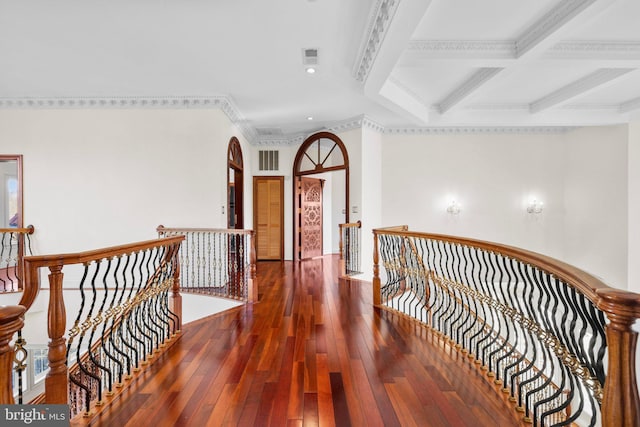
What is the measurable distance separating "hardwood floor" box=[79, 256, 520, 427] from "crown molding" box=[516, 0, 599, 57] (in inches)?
135

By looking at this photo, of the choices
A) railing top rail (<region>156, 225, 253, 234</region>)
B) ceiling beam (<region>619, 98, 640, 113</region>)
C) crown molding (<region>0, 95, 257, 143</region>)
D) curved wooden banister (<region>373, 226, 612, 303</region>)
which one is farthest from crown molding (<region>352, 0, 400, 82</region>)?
ceiling beam (<region>619, 98, 640, 113</region>)

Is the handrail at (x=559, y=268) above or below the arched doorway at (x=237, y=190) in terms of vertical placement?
below

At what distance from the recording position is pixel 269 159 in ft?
26.9

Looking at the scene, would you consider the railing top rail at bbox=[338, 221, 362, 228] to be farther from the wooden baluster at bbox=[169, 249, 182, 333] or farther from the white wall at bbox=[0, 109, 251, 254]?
the wooden baluster at bbox=[169, 249, 182, 333]

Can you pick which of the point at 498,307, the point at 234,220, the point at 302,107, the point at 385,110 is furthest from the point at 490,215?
the point at 234,220

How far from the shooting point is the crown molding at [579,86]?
448 centimetres

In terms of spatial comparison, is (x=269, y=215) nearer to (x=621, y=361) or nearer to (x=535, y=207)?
(x=535, y=207)

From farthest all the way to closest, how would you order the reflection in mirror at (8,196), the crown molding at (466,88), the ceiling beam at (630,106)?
the reflection in mirror at (8,196) < the ceiling beam at (630,106) < the crown molding at (466,88)

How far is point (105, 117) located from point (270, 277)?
4126 millimetres

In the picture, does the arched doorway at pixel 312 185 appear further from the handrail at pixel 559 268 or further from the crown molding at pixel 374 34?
the handrail at pixel 559 268

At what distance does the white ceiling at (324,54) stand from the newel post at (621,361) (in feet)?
8.88

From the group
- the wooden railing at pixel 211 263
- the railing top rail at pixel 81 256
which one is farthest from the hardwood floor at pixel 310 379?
the wooden railing at pixel 211 263

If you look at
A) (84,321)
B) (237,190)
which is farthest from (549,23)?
(237,190)

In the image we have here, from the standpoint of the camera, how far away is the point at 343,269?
6.12 metres
